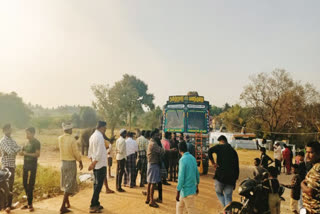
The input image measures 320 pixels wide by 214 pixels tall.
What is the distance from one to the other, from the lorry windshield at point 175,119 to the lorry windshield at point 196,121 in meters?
0.42

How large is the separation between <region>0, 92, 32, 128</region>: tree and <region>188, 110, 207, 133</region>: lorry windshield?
45807 mm

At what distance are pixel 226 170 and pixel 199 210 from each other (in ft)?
6.73

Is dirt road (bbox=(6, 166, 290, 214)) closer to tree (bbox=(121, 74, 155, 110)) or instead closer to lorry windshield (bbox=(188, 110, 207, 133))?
lorry windshield (bbox=(188, 110, 207, 133))

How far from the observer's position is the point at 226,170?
→ 17.6 feet

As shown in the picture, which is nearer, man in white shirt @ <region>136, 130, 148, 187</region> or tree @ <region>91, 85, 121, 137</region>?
man in white shirt @ <region>136, 130, 148, 187</region>

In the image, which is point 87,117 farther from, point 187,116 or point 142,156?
point 142,156

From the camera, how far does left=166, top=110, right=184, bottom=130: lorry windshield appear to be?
13.0 meters

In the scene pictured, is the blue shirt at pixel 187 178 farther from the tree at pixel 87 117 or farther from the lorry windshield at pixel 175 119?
the tree at pixel 87 117

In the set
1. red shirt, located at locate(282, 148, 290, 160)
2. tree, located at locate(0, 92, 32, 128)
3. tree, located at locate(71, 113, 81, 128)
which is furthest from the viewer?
tree, located at locate(71, 113, 81, 128)

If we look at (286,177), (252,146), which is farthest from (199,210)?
(252,146)

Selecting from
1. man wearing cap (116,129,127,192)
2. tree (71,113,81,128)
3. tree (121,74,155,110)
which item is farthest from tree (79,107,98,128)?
man wearing cap (116,129,127,192)

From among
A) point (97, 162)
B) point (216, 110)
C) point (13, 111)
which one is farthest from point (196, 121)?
point (216, 110)

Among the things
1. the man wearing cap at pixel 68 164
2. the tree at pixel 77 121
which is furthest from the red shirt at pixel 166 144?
the tree at pixel 77 121

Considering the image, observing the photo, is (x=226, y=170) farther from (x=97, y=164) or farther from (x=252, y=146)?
(x=252, y=146)
